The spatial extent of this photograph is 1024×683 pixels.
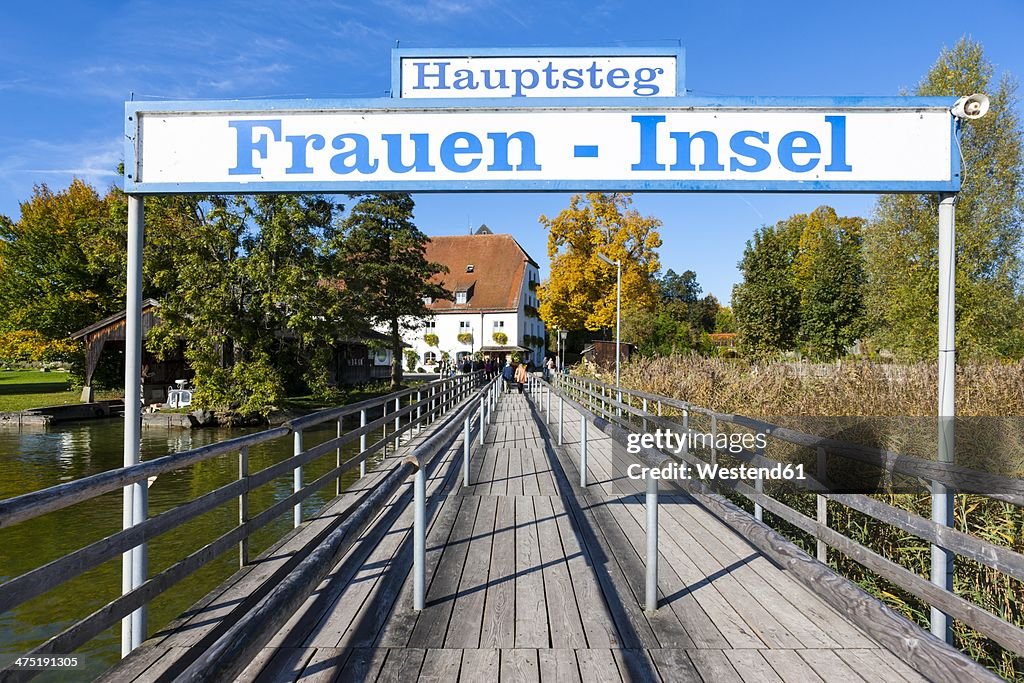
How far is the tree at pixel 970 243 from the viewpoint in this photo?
21.8 m

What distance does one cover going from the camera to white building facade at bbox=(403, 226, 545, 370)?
206 ft

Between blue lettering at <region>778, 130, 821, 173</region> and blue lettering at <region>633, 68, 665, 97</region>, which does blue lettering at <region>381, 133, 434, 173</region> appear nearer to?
blue lettering at <region>633, 68, 665, 97</region>

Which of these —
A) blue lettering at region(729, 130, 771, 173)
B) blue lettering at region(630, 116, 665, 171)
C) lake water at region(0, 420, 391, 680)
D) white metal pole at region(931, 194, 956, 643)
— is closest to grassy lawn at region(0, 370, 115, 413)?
lake water at region(0, 420, 391, 680)

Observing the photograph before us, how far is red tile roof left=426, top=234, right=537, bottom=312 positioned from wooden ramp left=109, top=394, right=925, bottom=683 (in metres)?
56.4

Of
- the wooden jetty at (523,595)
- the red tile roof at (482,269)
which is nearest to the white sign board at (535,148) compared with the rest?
the wooden jetty at (523,595)

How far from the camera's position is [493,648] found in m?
3.89

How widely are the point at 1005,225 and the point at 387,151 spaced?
80.3 ft

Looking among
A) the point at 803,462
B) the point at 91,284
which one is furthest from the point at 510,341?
the point at 803,462

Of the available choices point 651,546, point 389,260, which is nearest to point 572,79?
point 651,546

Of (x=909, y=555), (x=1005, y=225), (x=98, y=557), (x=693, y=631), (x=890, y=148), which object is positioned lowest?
(x=909, y=555)

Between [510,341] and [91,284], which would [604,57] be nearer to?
[91,284]

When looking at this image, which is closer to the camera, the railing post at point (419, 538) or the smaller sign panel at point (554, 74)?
the railing post at point (419, 538)

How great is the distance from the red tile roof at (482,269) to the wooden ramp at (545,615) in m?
56.4

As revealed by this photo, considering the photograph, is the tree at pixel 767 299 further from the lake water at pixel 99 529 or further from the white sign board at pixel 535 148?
the white sign board at pixel 535 148
